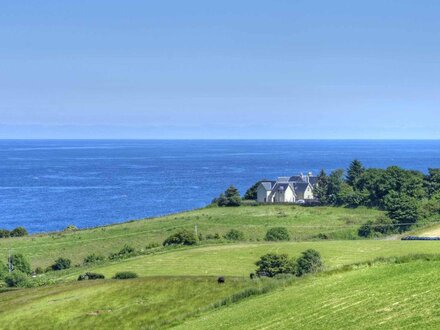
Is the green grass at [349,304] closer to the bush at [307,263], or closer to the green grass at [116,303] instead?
the green grass at [116,303]

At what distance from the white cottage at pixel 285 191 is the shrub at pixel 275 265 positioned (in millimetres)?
59864

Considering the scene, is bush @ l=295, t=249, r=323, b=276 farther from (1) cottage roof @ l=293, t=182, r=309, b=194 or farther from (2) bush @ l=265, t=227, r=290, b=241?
(1) cottage roof @ l=293, t=182, r=309, b=194

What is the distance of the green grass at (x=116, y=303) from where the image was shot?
37.3 m

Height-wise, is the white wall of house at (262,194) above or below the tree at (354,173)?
below

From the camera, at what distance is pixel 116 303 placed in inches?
1593

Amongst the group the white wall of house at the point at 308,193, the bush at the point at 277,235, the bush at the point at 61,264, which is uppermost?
the white wall of house at the point at 308,193

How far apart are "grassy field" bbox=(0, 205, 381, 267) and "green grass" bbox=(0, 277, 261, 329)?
1148 inches

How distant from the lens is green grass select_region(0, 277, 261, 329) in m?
37.3

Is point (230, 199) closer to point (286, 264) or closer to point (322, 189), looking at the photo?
point (322, 189)

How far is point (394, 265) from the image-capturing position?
32.9 meters

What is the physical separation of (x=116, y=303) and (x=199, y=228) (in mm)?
45992

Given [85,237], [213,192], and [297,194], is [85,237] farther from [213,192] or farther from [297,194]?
[213,192]

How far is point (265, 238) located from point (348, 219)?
1857 centimetres

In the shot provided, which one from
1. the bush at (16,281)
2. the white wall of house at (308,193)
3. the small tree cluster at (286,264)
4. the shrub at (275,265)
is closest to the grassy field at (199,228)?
the white wall of house at (308,193)
